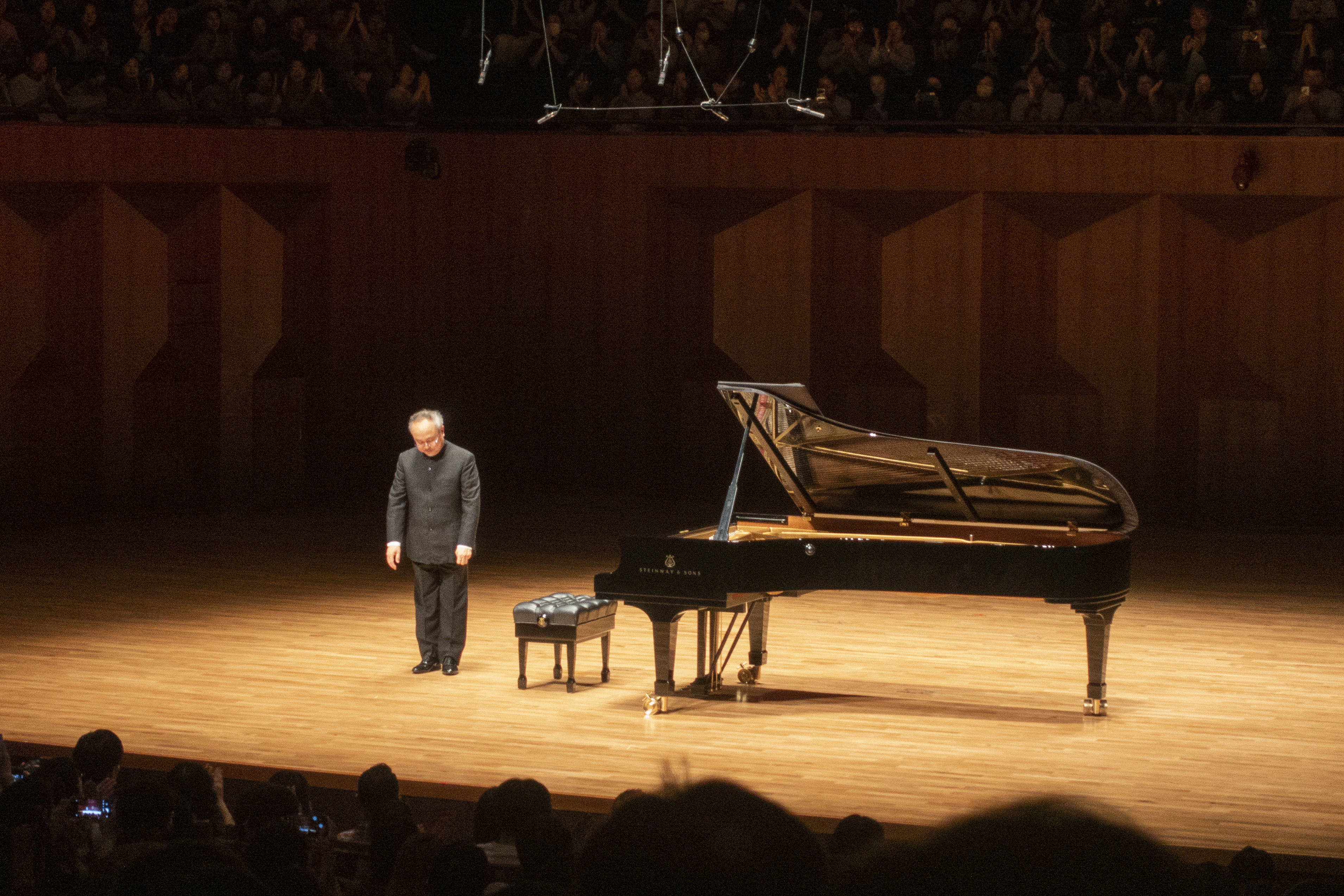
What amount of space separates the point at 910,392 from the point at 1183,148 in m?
2.60

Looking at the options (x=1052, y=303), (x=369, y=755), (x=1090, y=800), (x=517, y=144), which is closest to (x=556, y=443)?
(x=517, y=144)

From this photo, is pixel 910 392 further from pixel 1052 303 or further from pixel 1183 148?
pixel 1183 148

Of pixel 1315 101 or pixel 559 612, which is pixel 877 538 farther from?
pixel 1315 101

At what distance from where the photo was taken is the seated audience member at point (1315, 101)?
10.9 m

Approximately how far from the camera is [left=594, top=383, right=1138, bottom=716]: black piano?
19.4 ft

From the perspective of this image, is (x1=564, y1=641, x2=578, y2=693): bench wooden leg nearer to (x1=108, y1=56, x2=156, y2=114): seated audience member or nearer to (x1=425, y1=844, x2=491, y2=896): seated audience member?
(x1=425, y1=844, x2=491, y2=896): seated audience member

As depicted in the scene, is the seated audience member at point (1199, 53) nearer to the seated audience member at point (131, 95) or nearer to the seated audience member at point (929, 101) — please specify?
the seated audience member at point (929, 101)

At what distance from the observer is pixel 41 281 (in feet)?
38.1

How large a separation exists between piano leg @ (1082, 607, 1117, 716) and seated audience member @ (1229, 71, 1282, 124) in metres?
6.32

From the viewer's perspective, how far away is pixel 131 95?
11.8 meters

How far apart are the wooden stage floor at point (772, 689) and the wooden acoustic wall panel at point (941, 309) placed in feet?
7.31

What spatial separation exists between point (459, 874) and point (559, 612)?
4580 mm

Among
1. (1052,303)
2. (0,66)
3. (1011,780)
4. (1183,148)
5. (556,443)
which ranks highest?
(0,66)

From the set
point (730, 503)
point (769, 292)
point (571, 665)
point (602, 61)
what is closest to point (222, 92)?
point (602, 61)
